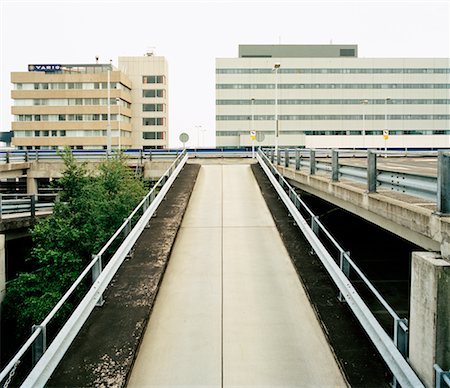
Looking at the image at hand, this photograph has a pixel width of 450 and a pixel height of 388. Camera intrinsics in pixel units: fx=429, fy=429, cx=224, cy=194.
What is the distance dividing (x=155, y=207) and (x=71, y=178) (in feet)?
21.8

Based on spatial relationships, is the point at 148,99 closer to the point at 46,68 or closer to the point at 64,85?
the point at 64,85

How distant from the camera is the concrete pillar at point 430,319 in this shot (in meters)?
5.11

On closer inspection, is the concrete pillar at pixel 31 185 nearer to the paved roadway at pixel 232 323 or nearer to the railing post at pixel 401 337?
the paved roadway at pixel 232 323

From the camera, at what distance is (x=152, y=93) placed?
8519 cm

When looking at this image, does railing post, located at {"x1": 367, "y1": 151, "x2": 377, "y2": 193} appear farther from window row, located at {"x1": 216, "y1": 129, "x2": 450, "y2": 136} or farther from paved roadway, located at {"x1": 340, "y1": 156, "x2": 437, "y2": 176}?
window row, located at {"x1": 216, "y1": 129, "x2": 450, "y2": 136}

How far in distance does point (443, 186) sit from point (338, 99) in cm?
9085

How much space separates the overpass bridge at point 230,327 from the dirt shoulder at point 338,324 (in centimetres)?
14

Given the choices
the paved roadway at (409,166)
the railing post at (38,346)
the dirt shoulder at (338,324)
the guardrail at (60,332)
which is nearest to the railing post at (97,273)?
the guardrail at (60,332)

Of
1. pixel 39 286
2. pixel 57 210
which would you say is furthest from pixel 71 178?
pixel 39 286

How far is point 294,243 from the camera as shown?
34.2 ft

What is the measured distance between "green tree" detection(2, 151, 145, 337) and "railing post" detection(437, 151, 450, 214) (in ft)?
39.1

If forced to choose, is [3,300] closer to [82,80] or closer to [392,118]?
[82,80]

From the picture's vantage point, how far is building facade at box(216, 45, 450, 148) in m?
A: 90.6

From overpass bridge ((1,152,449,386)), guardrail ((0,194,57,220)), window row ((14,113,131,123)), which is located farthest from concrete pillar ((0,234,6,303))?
window row ((14,113,131,123))
